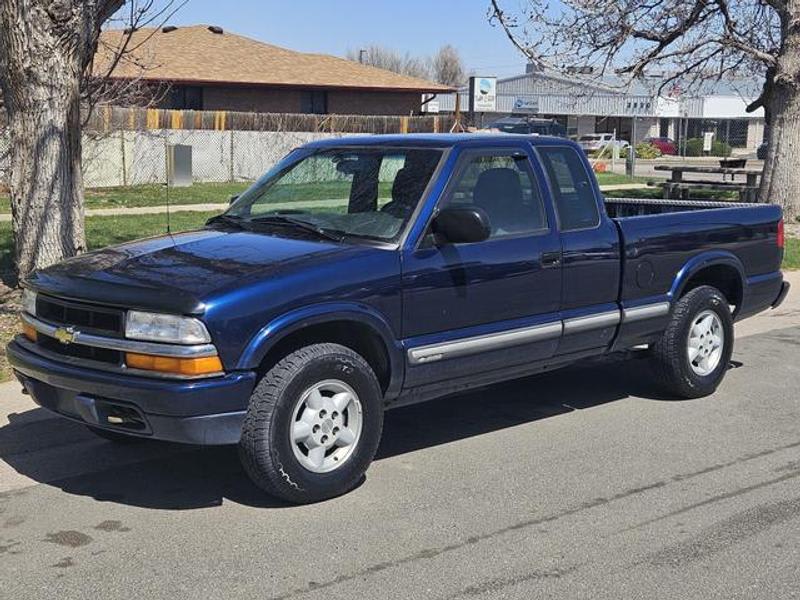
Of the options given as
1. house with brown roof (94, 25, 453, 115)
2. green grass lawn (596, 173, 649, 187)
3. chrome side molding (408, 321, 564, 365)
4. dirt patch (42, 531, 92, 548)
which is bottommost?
dirt patch (42, 531, 92, 548)

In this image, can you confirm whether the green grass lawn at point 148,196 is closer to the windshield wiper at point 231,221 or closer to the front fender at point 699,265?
the windshield wiper at point 231,221

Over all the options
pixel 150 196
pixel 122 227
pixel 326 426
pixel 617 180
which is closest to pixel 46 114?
pixel 326 426

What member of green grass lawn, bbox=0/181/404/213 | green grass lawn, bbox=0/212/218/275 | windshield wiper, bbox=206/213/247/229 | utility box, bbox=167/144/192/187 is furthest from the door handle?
green grass lawn, bbox=0/181/404/213

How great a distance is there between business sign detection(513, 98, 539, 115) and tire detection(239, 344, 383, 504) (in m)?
66.4

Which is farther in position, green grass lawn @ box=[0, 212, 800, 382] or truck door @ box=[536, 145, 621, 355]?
green grass lawn @ box=[0, 212, 800, 382]

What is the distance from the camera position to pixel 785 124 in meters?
17.1

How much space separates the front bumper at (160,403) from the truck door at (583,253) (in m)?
2.32

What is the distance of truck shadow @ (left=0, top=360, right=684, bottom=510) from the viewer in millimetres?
5258

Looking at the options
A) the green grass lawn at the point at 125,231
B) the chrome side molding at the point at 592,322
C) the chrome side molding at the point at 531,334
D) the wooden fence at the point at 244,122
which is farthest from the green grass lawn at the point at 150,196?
the chrome side molding at the point at 592,322

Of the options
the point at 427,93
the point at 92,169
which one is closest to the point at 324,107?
the point at 427,93

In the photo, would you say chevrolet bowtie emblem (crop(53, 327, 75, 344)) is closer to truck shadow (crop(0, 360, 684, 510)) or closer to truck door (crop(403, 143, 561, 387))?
truck shadow (crop(0, 360, 684, 510))

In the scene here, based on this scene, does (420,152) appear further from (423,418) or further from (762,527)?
(762,527)

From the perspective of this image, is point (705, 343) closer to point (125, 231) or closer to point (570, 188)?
point (570, 188)

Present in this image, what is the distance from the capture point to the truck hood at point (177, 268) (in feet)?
15.6
